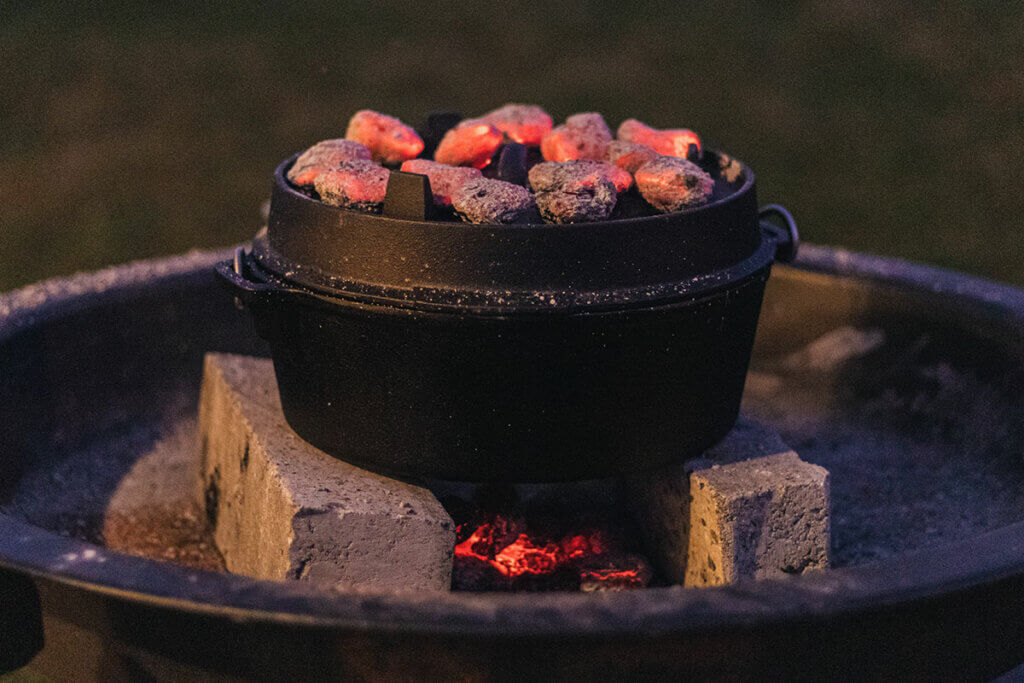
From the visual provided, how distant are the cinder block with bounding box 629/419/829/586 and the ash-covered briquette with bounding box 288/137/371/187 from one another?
855mm

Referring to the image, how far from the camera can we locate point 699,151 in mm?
2191

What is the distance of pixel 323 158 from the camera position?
2.06 meters

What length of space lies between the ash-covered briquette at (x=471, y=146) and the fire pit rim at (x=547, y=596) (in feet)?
3.07


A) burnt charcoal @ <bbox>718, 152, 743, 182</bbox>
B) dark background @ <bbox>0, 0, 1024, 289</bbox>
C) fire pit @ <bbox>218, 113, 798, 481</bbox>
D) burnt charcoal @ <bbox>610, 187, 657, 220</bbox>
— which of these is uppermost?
burnt charcoal @ <bbox>610, 187, 657, 220</bbox>

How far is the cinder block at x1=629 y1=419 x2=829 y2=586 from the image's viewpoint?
1.98m

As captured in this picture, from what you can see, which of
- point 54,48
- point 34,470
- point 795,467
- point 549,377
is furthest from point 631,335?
point 54,48

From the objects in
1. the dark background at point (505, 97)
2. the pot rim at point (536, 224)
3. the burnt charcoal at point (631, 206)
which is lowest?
the dark background at point (505, 97)

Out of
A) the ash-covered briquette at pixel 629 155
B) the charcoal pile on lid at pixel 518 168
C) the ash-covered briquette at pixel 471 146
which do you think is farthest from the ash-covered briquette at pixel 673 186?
the ash-covered briquette at pixel 471 146

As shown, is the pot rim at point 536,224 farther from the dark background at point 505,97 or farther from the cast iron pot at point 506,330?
the dark background at point 505,97

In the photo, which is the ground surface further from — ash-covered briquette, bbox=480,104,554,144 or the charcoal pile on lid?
ash-covered briquette, bbox=480,104,554,144

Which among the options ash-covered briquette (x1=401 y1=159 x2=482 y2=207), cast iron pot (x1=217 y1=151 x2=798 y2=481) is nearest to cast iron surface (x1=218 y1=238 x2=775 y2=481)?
cast iron pot (x1=217 y1=151 x2=798 y2=481)

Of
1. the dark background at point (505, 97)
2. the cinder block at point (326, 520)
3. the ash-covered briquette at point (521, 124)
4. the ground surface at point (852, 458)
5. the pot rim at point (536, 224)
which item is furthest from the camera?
the dark background at point (505, 97)

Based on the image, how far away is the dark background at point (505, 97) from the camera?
5.54 metres

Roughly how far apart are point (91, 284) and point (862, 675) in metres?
1.93
